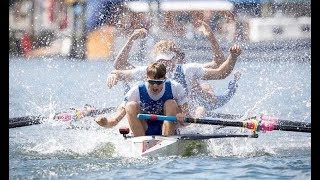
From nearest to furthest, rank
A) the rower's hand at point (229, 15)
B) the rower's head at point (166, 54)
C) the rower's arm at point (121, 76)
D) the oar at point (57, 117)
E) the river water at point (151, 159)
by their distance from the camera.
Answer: the river water at point (151, 159) < the oar at point (57, 117) < the rower's head at point (166, 54) < the rower's arm at point (121, 76) < the rower's hand at point (229, 15)

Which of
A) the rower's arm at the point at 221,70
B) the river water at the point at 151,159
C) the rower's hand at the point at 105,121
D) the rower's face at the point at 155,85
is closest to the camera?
the river water at the point at 151,159

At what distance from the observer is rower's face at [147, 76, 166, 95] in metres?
5.47

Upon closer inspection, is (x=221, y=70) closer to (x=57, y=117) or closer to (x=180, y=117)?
(x=57, y=117)

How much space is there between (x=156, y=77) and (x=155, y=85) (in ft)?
0.20

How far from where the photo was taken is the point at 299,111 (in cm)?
848

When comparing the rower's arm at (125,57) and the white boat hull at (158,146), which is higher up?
the rower's arm at (125,57)

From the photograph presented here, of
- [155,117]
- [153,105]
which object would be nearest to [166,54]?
[153,105]

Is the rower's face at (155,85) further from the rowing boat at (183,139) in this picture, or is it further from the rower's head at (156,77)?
the rowing boat at (183,139)

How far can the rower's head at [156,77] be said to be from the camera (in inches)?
213

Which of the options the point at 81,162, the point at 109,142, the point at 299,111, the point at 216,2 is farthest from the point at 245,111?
the point at 216,2

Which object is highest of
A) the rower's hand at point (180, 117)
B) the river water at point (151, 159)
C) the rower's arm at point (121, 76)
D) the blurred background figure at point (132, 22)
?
the blurred background figure at point (132, 22)

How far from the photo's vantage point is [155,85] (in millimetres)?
5508

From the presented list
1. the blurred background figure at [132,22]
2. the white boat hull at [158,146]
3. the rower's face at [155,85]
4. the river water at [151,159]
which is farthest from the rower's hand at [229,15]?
the white boat hull at [158,146]

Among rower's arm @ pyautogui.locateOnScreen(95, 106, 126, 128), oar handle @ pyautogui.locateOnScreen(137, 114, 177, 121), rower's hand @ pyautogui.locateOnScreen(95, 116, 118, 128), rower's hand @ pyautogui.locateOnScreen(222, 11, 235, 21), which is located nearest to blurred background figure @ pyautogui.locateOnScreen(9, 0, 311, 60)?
rower's hand @ pyautogui.locateOnScreen(222, 11, 235, 21)
